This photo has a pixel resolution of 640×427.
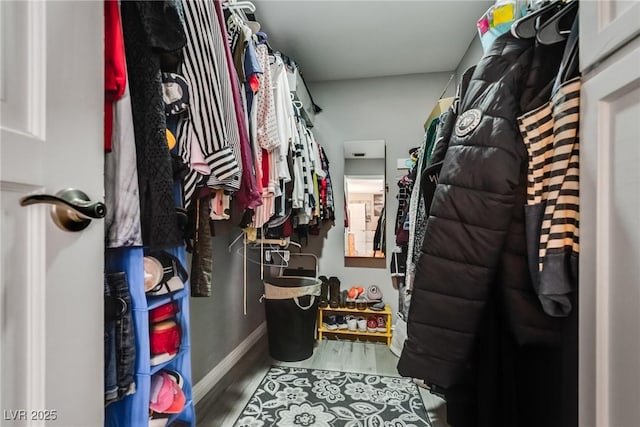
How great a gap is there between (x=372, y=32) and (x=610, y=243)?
6.73 ft

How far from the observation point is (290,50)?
2.31 metres

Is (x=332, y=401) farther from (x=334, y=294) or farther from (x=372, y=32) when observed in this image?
(x=372, y=32)

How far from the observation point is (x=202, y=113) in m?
0.79

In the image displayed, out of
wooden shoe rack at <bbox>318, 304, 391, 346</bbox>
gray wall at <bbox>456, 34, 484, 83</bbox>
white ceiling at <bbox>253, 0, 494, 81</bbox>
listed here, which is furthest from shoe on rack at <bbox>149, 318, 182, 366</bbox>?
gray wall at <bbox>456, 34, 484, 83</bbox>

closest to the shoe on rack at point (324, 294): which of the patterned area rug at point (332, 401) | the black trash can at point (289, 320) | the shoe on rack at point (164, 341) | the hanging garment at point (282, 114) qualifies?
the black trash can at point (289, 320)

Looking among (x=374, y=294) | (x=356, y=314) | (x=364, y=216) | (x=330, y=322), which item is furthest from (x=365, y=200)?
(x=330, y=322)

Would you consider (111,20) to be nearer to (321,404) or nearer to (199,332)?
(199,332)

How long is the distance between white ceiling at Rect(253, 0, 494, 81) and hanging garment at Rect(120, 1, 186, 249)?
145 cm

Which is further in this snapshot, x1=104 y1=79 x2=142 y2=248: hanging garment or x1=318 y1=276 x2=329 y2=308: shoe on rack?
x1=318 y1=276 x2=329 y2=308: shoe on rack

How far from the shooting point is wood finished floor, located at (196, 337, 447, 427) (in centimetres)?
146

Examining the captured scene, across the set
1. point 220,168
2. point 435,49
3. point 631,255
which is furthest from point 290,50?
point 631,255

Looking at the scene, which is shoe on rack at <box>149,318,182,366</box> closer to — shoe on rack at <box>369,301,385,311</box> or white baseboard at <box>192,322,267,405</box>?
white baseboard at <box>192,322,267,405</box>

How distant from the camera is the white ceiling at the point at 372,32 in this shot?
1.81 m

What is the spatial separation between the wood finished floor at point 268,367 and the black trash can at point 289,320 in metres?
0.08
